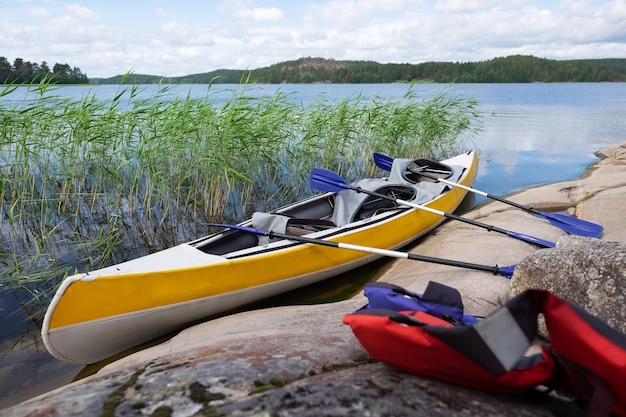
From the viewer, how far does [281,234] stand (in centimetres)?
391

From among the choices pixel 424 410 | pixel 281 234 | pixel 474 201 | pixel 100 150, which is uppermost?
pixel 100 150

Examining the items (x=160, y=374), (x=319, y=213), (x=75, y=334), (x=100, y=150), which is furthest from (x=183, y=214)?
(x=160, y=374)

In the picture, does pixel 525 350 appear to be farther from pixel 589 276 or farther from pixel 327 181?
pixel 327 181

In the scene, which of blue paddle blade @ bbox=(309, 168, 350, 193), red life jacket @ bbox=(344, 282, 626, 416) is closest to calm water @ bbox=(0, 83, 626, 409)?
blue paddle blade @ bbox=(309, 168, 350, 193)

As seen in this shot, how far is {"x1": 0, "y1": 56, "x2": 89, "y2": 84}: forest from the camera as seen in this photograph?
4.86m

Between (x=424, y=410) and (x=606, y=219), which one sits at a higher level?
(x=424, y=410)

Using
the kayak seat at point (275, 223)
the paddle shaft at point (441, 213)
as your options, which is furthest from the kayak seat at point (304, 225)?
the paddle shaft at point (441, 213)

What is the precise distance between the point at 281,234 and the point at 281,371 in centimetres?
237

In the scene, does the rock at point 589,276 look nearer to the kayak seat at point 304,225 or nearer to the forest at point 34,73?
the kayak seat at point 304,225

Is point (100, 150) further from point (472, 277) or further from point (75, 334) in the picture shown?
point (472, 277)

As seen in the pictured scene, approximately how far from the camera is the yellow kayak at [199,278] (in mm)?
2885

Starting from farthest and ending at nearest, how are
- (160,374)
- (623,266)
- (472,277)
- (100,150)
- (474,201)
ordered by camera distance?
(474,201), (100,150), (472,277), (623,266), (160,374)

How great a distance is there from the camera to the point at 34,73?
551cm

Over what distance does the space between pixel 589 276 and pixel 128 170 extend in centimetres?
552
